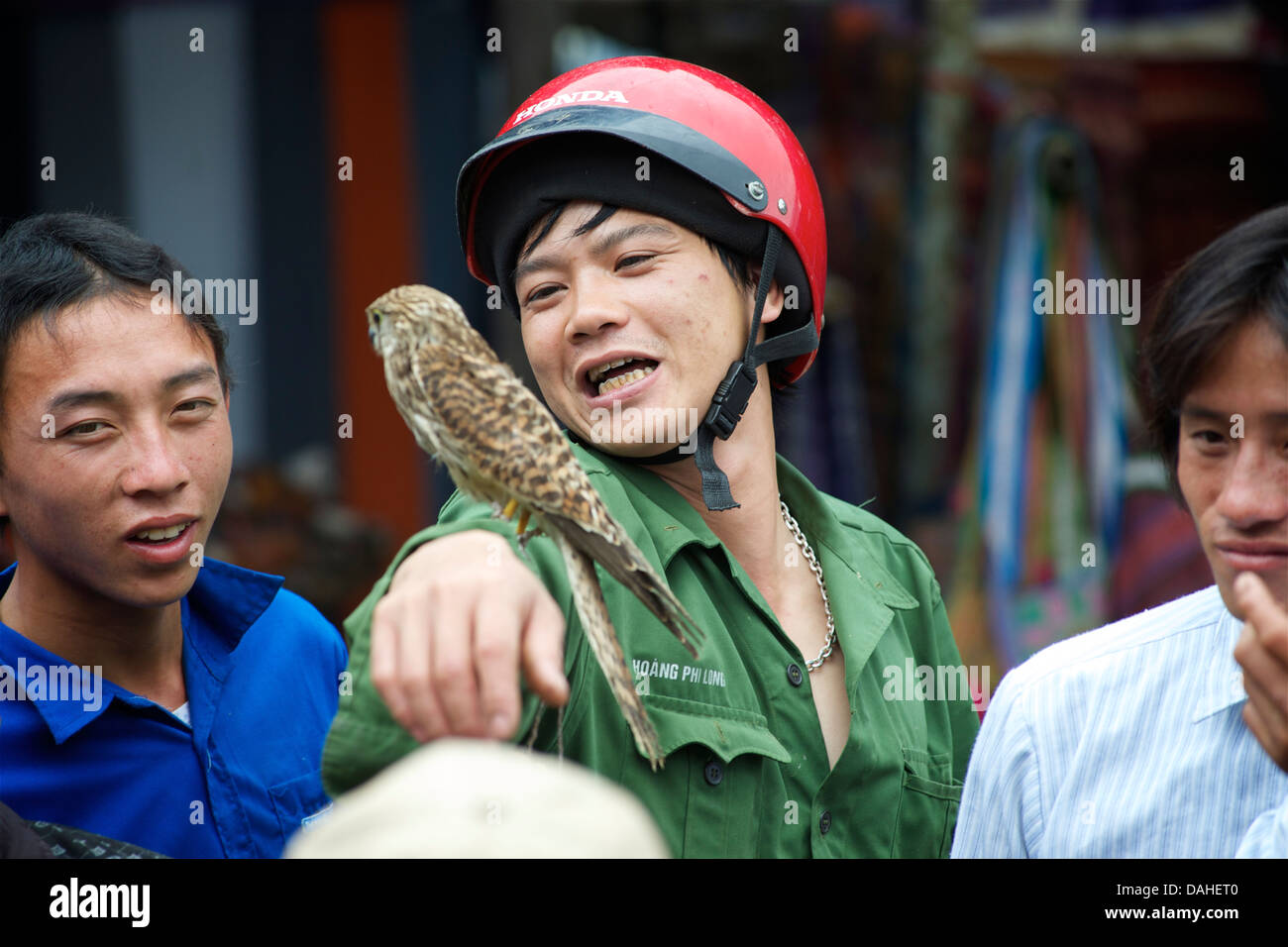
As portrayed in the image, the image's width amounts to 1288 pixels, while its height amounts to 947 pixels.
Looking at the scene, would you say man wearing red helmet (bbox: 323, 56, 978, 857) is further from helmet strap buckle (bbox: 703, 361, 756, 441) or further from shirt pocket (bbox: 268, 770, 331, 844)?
shirt pocket (bbox: 268, 770, 331, 844)

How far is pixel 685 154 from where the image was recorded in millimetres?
2303

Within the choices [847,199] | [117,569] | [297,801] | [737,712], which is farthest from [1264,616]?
[847,199]

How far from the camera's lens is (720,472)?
231cm

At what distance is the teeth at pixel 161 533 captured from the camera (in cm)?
233

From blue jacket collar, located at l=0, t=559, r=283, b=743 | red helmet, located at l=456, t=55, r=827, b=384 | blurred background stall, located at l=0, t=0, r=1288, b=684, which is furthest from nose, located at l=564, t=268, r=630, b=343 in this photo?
blurred background stall, located at l=0, t=0, r=1288, b=684

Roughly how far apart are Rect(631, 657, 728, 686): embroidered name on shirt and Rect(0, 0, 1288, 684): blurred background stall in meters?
3.94

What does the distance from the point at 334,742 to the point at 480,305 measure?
5206mm

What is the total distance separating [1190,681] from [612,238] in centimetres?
135

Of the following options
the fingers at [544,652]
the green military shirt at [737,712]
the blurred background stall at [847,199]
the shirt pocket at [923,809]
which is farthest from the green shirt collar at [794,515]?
the blurred background stall at [847,199]

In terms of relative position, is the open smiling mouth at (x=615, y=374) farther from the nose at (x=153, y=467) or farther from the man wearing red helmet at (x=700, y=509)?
the nose at (x=153, y=467)

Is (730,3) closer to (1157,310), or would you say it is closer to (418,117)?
(418,117)

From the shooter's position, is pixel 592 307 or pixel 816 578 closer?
pixel 592 307

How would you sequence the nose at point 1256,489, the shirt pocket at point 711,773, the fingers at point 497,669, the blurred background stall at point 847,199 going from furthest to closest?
the blurred background stall at point 847,199 < the shirt pocket at point 711,773 < the nose at point 1256,489 < the fingers at point 497,669

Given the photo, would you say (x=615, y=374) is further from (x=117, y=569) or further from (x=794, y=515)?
(x=117, y=569)
